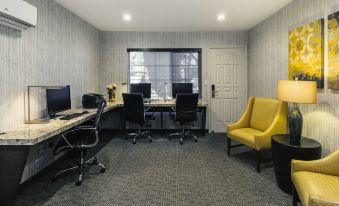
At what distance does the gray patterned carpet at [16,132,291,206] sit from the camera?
2492 mm

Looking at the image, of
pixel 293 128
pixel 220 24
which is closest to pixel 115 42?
pixel 220 24

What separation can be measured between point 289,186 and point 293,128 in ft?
2.18

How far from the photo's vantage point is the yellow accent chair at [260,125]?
3283 millimetres

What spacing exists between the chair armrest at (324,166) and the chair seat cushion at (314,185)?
0.04 m

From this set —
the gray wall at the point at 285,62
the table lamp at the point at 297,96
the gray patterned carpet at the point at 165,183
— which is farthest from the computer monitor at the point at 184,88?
the table lamp at the point at 297,96

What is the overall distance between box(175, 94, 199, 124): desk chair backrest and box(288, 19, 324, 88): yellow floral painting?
1820 mm

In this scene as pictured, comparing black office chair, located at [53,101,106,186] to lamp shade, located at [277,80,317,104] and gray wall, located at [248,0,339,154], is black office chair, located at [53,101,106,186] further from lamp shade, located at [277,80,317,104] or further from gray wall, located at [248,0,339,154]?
gray wall, located at [248,0,339,154]

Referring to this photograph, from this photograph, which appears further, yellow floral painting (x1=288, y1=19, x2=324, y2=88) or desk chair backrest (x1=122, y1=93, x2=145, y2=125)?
desk chair backrest (x1=122, y1=93, x2=145, y2=125)

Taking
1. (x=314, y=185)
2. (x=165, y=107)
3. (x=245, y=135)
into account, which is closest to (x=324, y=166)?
(x=314, y=185)

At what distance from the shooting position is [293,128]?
2.82 meters

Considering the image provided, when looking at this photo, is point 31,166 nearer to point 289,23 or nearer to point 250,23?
point 289,23

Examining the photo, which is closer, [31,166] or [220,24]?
[31,166]

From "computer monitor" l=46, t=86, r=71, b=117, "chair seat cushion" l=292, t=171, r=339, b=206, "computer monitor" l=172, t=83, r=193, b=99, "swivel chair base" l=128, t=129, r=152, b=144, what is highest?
"computer monitor" l=172, t=83, r=193, b=99

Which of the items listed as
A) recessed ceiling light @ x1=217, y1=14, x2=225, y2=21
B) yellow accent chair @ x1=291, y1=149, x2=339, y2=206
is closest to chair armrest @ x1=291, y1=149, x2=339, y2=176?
yellow accent chair @ x1=291, y1=149, x2=339, y2=206
